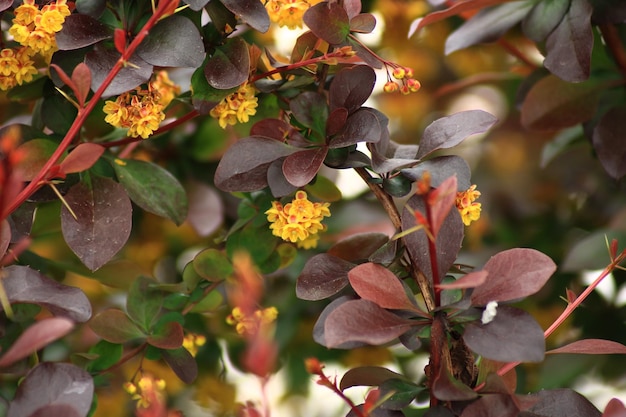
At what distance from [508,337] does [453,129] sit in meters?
0.17

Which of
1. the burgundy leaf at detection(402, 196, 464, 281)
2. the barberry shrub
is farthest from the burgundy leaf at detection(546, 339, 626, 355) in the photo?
the burgundy leaf at detection(402, 196, 464, 281)

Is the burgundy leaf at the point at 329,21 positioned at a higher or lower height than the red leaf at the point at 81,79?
higher

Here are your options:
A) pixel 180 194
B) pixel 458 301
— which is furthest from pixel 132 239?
pixel 458 301

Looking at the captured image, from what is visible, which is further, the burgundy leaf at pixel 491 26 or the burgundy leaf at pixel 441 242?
the burgundy leaf at pixel 491 26

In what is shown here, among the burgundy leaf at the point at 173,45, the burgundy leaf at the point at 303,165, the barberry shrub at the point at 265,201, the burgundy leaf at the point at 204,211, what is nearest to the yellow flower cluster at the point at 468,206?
the barberry shrub at the point at 265,201

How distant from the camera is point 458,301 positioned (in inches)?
19.4

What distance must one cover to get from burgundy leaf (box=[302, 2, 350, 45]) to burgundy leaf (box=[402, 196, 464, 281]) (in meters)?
0.14

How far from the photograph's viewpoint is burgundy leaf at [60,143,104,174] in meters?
0.49

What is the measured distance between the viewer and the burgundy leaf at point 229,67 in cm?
56

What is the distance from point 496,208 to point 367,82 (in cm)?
66

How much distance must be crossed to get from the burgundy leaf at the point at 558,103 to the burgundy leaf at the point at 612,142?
0.06ft

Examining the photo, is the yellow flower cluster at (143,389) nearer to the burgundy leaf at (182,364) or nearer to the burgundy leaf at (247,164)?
the burgundy leaf at (182,364)

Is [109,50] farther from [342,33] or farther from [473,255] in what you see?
[473,255]

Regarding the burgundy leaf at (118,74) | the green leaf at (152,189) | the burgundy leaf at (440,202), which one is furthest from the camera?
the green leaf at (152,189)
